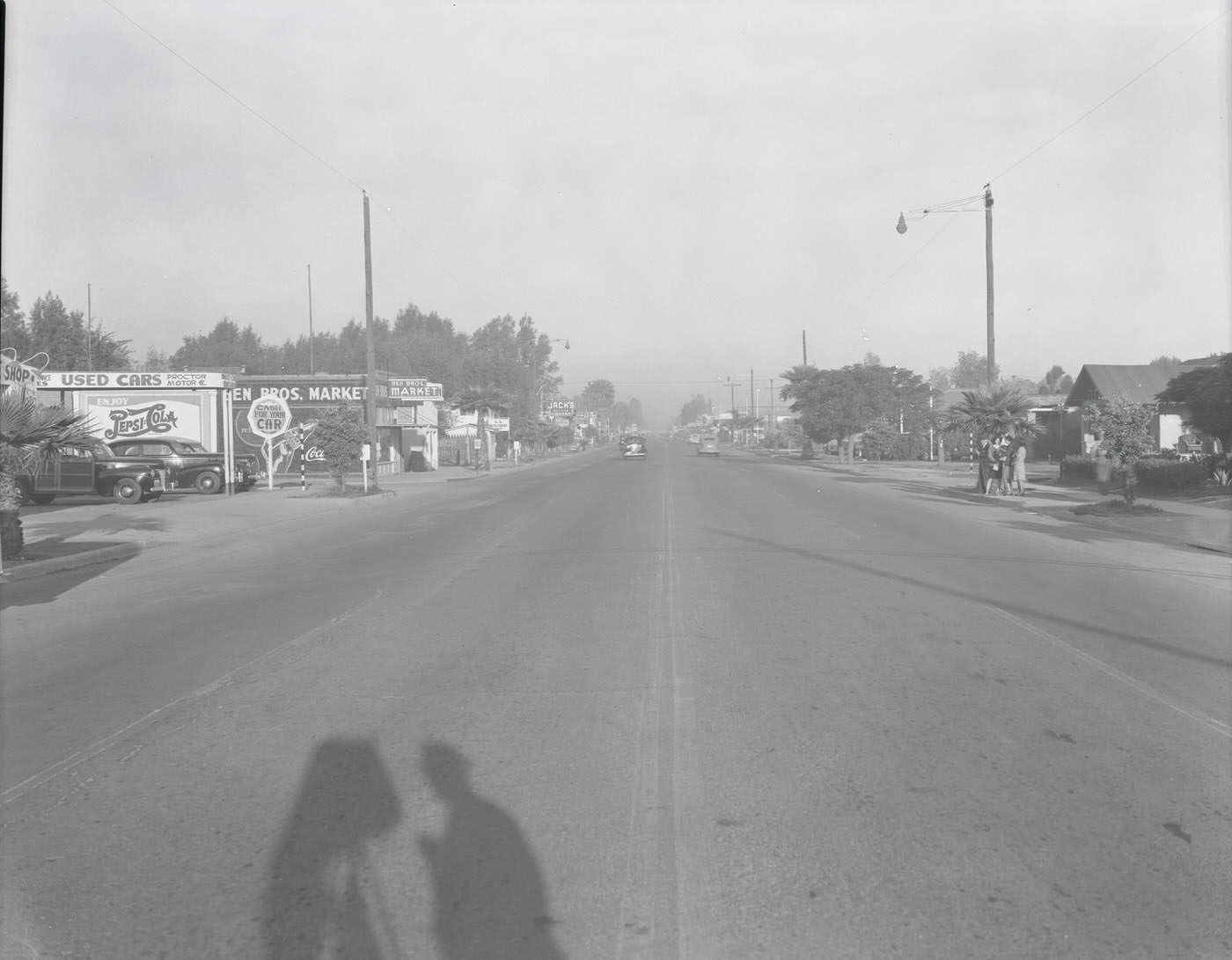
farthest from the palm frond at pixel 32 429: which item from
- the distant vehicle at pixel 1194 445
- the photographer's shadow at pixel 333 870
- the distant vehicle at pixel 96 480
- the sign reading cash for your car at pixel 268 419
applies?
the distant vehicle at pixel 1194 445

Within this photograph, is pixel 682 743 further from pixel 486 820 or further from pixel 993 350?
pixel 993 350

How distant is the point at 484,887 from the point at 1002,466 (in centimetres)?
2721

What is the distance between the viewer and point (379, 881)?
4.18 metres

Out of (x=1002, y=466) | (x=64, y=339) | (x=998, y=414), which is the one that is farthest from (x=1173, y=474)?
(x=64, y=339)

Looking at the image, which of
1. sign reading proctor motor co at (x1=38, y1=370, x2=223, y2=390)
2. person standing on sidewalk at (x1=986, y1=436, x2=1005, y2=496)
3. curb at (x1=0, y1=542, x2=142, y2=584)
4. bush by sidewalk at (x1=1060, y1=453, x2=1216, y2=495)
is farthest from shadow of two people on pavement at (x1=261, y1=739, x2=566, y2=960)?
sign reading proctor motor co at (x1=38, y1=370, x2=223, y2=390)

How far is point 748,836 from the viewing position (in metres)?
4.61

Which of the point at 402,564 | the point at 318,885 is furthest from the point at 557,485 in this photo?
the point at 318,885

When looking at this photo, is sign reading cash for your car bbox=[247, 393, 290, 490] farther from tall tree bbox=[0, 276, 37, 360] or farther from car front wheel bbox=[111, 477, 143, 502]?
tall tree bbox=[0, 276, 37, 360]

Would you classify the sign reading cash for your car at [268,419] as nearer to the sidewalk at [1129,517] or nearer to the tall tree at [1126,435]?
the sidewalk at [1129,517]

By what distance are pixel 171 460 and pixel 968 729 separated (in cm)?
2807

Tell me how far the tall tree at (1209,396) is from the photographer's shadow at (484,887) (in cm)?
2755

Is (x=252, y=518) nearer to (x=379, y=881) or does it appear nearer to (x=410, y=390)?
(x=379, y=881)

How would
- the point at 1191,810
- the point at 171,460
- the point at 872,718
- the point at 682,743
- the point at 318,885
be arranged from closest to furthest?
the point at 318,885 < the point at 1191,810 < the point at 682,743 < the point at 872,718 < the point at 171,460

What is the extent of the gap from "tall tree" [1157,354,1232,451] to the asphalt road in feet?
59.6
